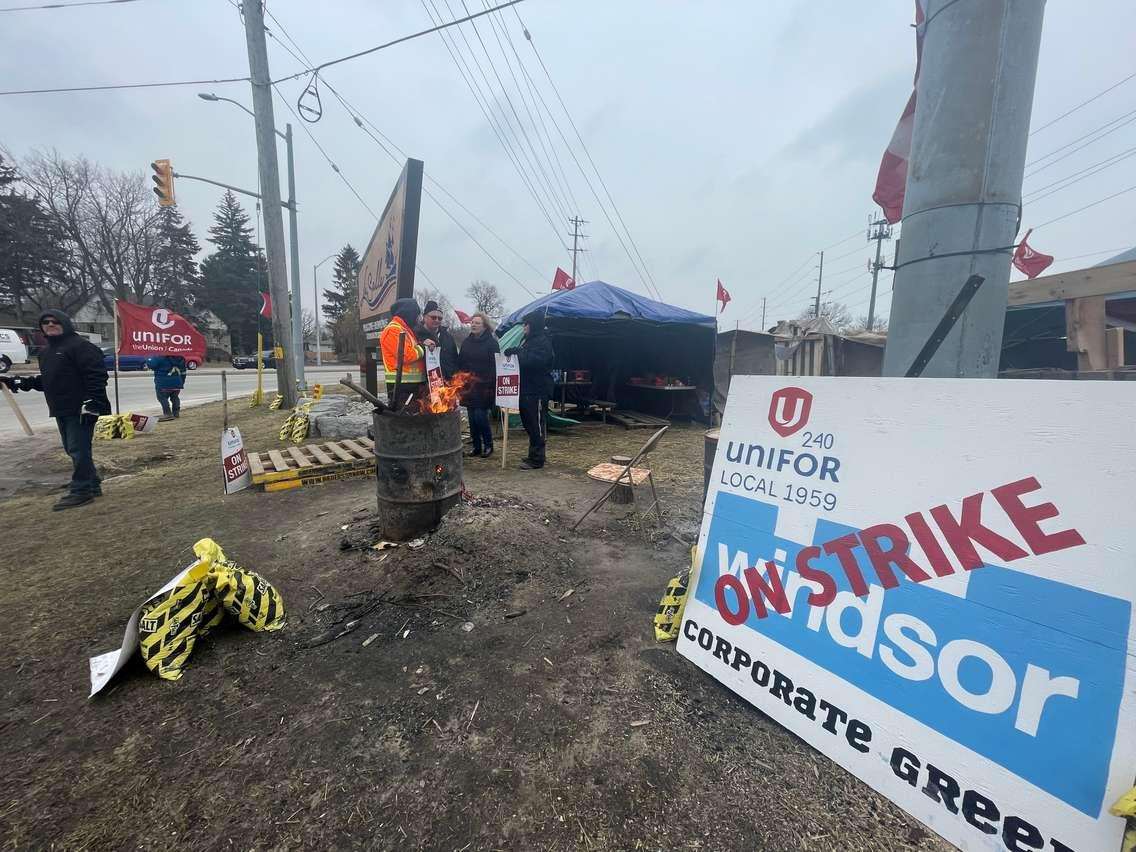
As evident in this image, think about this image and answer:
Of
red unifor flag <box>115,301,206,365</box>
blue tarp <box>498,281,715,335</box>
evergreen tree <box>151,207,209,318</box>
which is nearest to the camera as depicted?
blue tarp <box>498,281,715,335</box>

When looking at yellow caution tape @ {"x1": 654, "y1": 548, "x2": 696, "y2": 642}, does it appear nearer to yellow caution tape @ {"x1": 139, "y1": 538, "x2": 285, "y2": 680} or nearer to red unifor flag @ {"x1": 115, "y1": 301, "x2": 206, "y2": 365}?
yellow caution tape @ {"x1": 139, "y1": 538, "x2": 285, "y2": 680}

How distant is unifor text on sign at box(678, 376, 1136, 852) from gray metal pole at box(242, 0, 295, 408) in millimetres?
12449

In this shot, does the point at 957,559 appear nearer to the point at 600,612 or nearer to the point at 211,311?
the point at 600,612

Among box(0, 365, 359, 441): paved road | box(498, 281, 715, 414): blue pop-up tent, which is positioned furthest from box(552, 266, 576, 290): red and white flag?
box(0, 365, 359, 441): paved road

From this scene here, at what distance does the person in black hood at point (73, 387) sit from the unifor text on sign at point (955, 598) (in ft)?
22.1

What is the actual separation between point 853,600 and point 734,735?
2.56 feet

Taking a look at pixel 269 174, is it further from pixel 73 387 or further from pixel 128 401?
pixel 128 401

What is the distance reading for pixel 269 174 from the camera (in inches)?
414

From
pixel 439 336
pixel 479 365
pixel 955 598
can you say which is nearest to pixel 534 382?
pixel 479 365

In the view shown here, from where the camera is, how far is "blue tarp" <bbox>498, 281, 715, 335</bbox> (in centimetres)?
853

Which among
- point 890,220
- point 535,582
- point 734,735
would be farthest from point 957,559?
point 890,220

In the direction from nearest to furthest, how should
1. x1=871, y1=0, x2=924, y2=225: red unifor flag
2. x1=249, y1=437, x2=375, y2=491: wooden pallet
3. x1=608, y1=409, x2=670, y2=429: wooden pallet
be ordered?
x1=871, y1=0, x2=924, y2=225: red unifor flag, x1=249, y1=437, x2=375, y2=491: wooden pallet, x1=608, y1=409, x2=670, y2=429: wooden pallet

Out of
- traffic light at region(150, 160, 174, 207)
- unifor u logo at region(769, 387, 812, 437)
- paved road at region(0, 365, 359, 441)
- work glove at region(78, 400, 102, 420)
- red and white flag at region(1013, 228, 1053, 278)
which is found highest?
traffic light at region(150, 160, 174, 207)

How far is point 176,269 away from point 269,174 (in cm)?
4568
